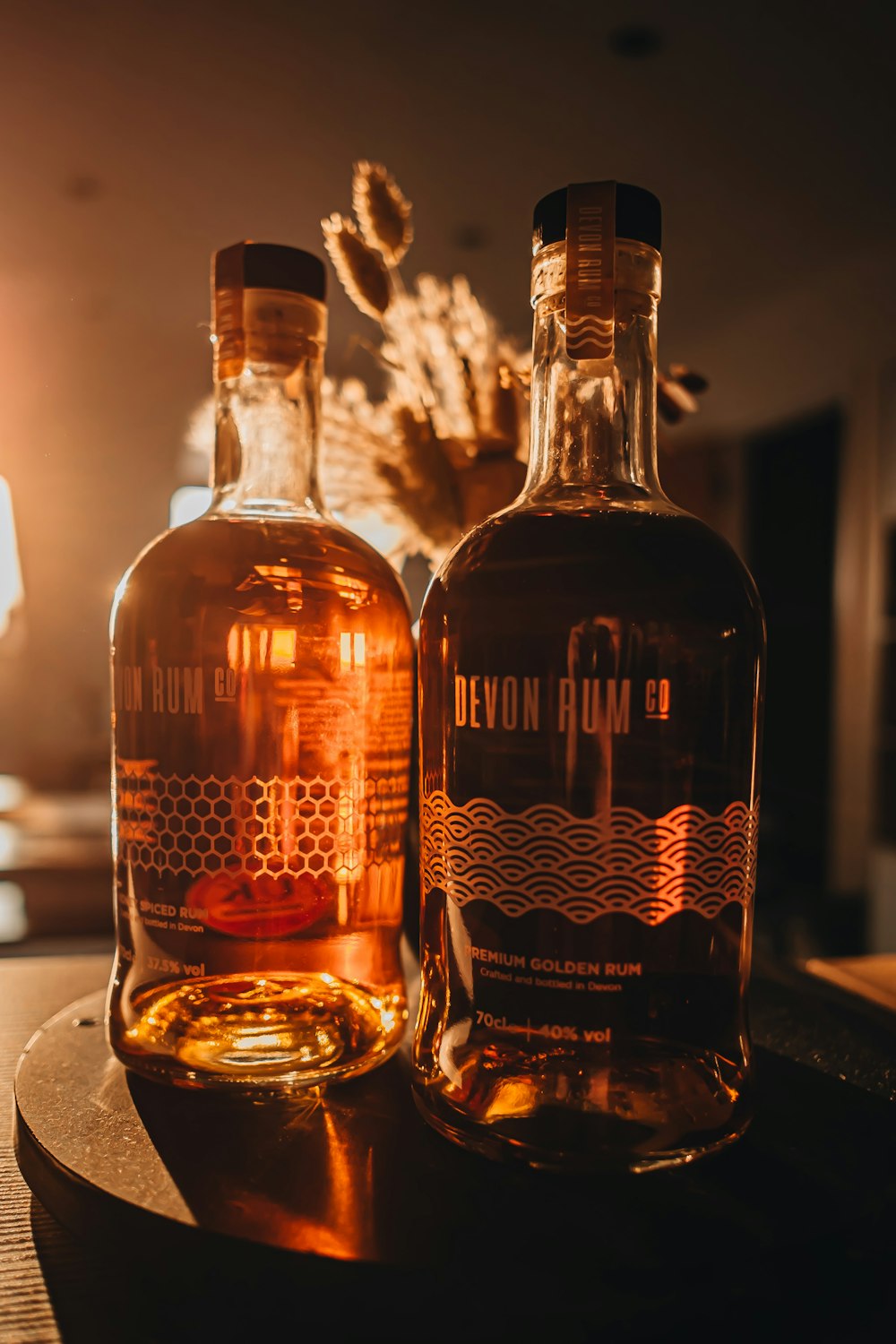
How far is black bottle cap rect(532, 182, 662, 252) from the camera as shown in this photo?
0.38 meters

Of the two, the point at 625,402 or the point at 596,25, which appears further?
the point at 596,25

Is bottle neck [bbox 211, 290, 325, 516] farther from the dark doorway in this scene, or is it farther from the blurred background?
the dark doorway

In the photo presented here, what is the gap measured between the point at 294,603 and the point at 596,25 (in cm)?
206

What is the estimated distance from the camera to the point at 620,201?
38 cm

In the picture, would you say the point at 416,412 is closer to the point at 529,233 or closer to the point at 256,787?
the point at 256,787

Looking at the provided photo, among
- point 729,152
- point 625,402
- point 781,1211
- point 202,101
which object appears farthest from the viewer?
point 729,152

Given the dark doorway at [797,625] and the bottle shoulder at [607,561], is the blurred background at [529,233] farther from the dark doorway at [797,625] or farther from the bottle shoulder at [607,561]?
the bottle shoulder at [607,561]

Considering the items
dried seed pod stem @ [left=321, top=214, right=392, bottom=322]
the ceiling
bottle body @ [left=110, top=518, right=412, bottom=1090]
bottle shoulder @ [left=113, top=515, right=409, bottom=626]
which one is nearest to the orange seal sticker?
bottle body @ [left=110, top=518, right=412, bottom=1090]

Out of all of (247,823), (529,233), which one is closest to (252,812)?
(247,823)

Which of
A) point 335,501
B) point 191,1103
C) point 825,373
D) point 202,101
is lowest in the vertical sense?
point 191,1103

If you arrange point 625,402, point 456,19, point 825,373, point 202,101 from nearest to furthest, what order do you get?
point 625,402 → point 456,19 → point 202,101 → point 825,373

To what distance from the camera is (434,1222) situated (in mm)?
318

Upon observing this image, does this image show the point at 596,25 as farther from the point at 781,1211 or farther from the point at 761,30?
the point at 781,1211

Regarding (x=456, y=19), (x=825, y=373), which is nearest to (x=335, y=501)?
(x=456, y=19)
